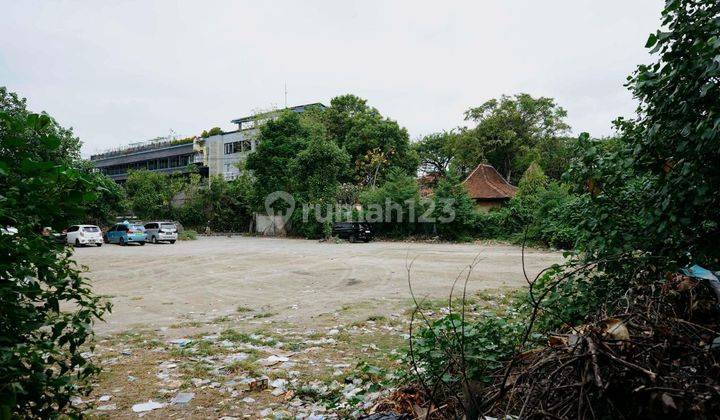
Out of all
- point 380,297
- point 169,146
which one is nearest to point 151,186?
point 169,146

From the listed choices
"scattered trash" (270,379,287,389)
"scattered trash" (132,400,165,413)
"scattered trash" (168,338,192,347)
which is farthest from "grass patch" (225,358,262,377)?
"scattered trash" (168,338,192,347)

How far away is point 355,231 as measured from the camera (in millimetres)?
24859

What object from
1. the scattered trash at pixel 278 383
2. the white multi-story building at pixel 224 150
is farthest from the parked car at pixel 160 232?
the scattered trash at pixel 278 383

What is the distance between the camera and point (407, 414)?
2.81 metres

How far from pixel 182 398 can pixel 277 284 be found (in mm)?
6442

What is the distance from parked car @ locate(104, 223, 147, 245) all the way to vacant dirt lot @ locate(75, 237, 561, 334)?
9158 millimetres

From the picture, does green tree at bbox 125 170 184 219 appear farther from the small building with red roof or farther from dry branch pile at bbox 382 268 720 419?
dry branch pile at bbox 382 268 720 419

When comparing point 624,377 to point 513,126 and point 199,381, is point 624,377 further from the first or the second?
point 513,126

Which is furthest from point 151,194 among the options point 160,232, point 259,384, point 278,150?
point 259,384

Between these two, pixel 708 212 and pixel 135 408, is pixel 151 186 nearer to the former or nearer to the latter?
pixel 135 408

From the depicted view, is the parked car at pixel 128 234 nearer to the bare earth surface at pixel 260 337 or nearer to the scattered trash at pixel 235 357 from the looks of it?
the bare earth surface at pixel 260 337

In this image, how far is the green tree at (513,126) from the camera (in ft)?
110

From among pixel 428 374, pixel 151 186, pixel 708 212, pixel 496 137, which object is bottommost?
pixel 428 374

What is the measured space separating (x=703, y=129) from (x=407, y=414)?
8.22 feet
